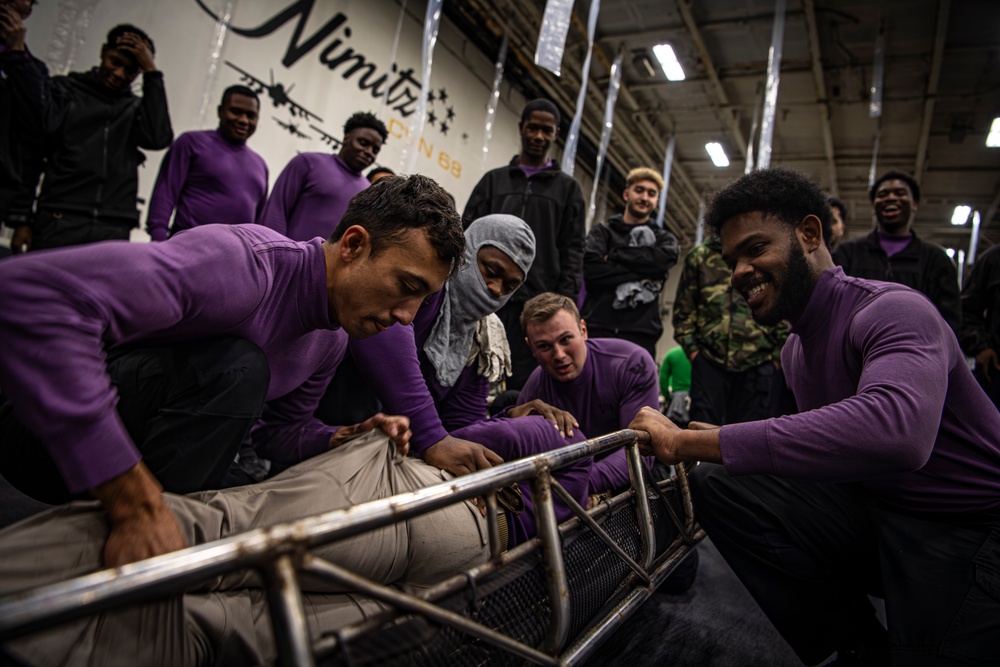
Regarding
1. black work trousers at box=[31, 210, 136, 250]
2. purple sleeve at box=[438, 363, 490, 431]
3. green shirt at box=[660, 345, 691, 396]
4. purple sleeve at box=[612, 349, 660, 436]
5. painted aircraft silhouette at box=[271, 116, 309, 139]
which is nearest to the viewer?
purple sleeve at box=[438, 363, 490, 431]

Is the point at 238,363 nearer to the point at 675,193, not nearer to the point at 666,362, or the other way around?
the point at 666,362

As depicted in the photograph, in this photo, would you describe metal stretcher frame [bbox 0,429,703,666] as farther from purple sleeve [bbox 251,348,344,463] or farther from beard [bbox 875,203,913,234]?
beard [bbox 875,203,913,234]

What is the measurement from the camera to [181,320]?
1.03 meters

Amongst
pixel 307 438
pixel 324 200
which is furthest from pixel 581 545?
pixel 324 200

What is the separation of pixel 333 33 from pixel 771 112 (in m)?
4.14

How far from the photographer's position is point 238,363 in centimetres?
112

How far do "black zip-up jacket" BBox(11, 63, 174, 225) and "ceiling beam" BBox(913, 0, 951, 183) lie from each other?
6940mm

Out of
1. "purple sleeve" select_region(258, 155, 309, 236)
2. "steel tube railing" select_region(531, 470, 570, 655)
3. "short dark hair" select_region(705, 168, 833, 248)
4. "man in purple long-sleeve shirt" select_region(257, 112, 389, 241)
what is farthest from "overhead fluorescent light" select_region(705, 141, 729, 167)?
"steel tube railing" select_region(531, 470, 570, 655)

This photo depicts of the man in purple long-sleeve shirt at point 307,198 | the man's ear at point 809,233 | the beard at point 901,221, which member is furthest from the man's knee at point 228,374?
the beard at point 901,221

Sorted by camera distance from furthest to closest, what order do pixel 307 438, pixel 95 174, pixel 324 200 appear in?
pixel 324 200
pixel 95 174
pixel 307 438

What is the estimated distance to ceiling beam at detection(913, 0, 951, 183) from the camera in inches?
221

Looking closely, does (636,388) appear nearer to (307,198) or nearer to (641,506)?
(641,506)

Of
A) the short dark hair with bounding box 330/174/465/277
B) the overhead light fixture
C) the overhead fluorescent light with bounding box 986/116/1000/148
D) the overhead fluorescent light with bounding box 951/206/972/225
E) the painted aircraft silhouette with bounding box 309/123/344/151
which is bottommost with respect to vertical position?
the short dark hair with bounding box 330/174/465/277

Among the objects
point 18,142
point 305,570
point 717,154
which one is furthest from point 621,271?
point 717,154
